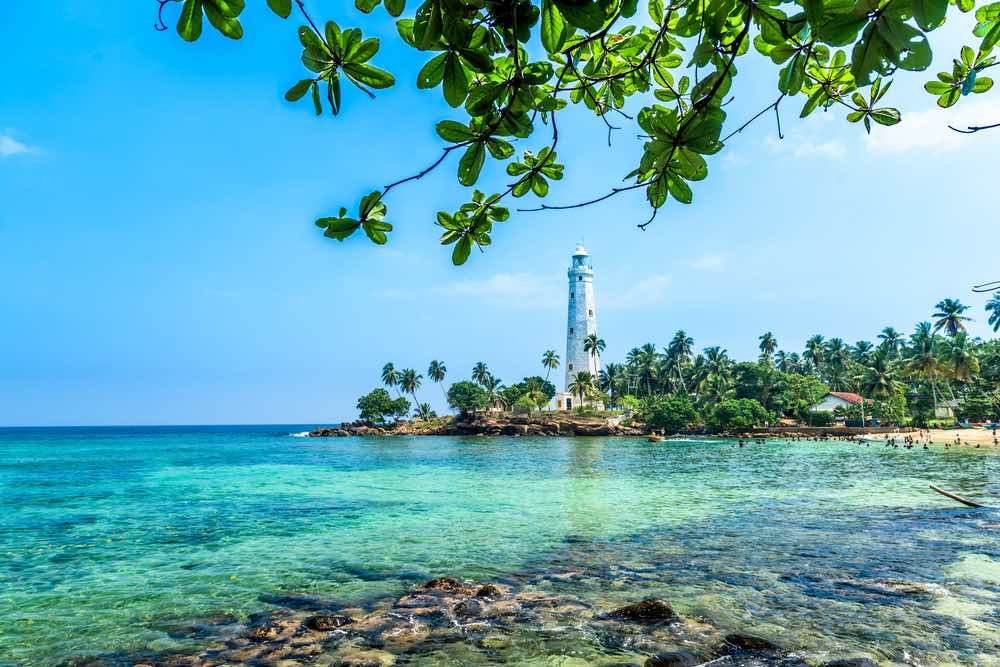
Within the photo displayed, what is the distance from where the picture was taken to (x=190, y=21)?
1599 millimetres

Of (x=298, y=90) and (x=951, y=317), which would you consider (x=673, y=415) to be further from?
(x=298, y=90)

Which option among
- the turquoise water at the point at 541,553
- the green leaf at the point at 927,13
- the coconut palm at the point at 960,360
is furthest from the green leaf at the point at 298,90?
the coconut palm at the point at 960,360

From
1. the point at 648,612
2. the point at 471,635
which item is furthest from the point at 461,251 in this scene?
the point at 648,612

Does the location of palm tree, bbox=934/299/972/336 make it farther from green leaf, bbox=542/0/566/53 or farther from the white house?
green leaf, bbox=542/0/566/53

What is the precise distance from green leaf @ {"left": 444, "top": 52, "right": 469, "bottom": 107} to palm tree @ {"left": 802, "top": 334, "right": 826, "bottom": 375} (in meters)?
97.2

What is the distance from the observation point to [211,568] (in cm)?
1034

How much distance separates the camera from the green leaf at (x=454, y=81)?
1621 millimetres

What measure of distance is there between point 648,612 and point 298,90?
723cm

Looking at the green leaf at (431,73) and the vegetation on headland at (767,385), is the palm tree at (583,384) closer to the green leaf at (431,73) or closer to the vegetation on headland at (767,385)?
the vegetation on headland at (767,385)

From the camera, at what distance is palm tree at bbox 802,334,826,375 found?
84.5m

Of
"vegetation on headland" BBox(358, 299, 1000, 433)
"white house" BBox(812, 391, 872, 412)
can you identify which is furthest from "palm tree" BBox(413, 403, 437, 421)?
"white house" BBox(812, 391, 872, 412)

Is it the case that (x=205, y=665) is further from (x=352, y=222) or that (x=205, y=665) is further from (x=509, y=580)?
(x=352, y=222)

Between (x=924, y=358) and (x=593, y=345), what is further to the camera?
(x=593, y=345)

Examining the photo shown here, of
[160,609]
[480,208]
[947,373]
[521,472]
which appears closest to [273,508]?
[160,609]
